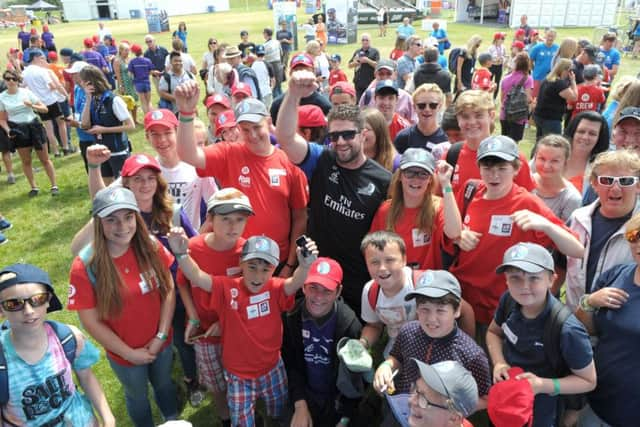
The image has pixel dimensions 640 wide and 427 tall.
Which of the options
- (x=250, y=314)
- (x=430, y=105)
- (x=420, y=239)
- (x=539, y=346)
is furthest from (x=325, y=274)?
(x=430, y=105)

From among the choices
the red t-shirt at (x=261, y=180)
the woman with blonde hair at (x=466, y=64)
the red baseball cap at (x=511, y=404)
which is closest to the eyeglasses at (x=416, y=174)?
the red t-shirt at (x=261, y=180)

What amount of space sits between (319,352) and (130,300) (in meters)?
1.41

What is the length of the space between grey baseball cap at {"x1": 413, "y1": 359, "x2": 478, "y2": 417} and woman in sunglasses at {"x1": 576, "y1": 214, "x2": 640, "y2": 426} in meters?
1.12

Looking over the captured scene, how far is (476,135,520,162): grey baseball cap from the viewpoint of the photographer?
3.17 metres

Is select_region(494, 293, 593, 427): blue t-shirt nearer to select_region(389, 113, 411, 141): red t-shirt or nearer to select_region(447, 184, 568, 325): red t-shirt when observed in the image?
select_region(447, 184, 568, 325): red t-shirt

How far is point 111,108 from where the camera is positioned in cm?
683

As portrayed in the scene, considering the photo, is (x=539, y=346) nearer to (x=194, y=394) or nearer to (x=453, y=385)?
(x=453, y=385)

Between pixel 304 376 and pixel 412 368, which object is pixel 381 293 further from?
pixel 304 376

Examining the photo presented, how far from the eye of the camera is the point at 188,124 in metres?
3.43

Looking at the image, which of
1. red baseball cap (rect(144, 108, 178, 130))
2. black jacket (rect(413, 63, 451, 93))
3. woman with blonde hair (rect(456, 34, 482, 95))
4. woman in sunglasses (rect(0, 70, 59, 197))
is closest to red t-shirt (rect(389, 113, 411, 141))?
red baseball cap (rect(144, 108, 178, 130))

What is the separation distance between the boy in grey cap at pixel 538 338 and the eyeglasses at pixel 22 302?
2.64 m

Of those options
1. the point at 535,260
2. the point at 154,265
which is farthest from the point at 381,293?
the point at 154,265

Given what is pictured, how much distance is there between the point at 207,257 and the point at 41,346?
1.18 m

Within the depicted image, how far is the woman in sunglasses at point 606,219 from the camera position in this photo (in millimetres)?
2967
